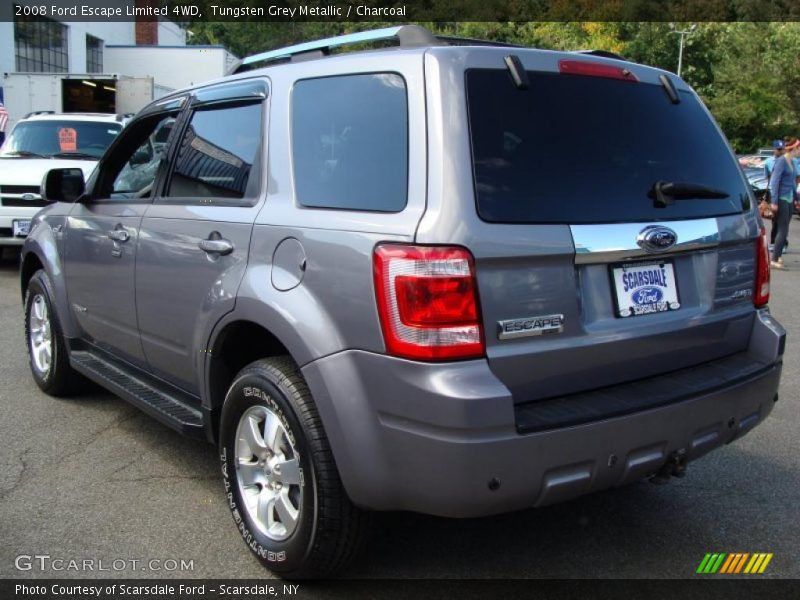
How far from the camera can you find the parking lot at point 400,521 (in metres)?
3.19

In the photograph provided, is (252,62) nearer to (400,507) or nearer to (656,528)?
(400,507)

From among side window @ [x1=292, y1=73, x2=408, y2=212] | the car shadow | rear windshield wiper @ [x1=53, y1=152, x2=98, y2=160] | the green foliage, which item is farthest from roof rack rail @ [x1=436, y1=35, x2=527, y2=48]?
the green foliage

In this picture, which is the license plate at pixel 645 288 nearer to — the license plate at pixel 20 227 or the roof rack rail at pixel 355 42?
the roof rack rail at pixel 355 42

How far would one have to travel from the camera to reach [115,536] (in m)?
3.37

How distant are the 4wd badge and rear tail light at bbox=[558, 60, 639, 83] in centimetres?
91

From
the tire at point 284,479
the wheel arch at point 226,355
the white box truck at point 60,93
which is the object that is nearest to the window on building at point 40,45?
the white box truck at point 60,93

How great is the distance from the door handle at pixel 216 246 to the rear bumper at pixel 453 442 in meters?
0.75

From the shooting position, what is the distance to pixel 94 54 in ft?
102

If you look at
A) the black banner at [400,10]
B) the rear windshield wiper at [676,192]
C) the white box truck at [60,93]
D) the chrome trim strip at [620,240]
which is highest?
the black banner at [400,10]

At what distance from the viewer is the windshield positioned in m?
10.8

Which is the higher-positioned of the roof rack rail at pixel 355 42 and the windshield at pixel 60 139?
the roof rack rail at pixel 355 42

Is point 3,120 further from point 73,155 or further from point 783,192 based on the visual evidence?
point 783,192

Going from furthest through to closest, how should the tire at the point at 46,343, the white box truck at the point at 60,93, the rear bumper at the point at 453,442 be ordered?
the white box truck at the point at 60,93 < the tire at the point at 46,343 < the rear bumper at the point at 453,442

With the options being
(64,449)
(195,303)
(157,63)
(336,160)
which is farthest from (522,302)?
(157,63)
